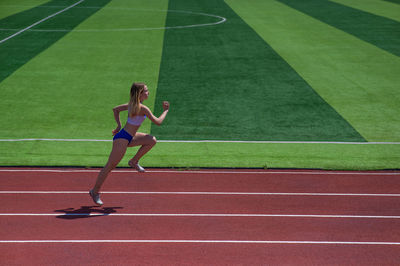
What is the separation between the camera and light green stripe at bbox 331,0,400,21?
32344mm

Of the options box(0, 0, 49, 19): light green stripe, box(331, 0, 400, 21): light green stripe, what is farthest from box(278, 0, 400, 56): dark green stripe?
box(0, 0, 49, 19): light green stripe

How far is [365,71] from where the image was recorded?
19.8 meters

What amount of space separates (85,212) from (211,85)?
9515 millimetres

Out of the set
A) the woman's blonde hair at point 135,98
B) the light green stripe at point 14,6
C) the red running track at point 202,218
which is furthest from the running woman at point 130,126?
the light green stripe at point 14,6

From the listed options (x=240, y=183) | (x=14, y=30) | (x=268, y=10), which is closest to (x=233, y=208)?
(x=240, y=183)

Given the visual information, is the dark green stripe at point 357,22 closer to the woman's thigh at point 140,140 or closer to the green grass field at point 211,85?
the green grass field at point 211,85

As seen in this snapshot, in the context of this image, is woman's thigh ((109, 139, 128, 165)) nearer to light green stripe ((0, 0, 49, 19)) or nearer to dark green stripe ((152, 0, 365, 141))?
dark green stripe ((152, 0, 365, 141))

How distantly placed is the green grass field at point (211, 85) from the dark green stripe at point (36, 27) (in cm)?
8

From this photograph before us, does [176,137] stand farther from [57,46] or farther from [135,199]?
[57,46]

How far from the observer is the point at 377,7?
35.7 metres

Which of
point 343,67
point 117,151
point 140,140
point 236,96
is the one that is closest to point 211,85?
point 236,96

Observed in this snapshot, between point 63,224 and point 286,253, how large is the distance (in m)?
3.10

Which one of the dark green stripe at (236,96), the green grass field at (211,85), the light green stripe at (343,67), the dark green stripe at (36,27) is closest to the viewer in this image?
the green grass field at (211,85)

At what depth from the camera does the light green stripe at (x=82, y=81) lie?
46.3 ft
